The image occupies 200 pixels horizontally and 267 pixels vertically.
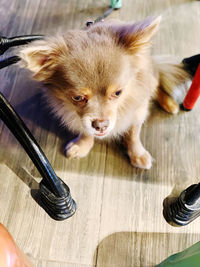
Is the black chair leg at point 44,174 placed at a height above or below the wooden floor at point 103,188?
above

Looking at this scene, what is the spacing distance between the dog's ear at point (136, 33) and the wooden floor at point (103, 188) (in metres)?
0.62

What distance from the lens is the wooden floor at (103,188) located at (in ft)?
4.40

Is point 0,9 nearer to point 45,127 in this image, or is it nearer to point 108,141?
point 45,127

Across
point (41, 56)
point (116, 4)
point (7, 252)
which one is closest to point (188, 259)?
point (7, 252)

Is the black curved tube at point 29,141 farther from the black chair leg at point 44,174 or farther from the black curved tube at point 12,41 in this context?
the black curved tube at point 12,41

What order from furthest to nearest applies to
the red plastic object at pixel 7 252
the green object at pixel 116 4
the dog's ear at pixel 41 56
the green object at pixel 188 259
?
the green object at pixel 116 4 → the dog's ear at pixel 41 56 → the green object at pixel 188 259 → the red plastic object at pixel 7 252

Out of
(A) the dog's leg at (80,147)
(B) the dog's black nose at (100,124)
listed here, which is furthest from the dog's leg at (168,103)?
(B) the dog's black nose at (100,124)

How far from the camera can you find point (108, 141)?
1.61 meters

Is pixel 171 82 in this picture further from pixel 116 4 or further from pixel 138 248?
pixel 138 248

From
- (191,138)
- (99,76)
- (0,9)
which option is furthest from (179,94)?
(0,9)

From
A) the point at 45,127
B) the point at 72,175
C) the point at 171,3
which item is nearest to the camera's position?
the point at 72,175

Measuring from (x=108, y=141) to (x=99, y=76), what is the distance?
604mm

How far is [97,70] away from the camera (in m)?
1.06

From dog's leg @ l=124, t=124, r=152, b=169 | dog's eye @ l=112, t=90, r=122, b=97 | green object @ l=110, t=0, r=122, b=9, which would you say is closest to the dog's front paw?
dog's leg @ l=124, t=124, r=152, b=169
